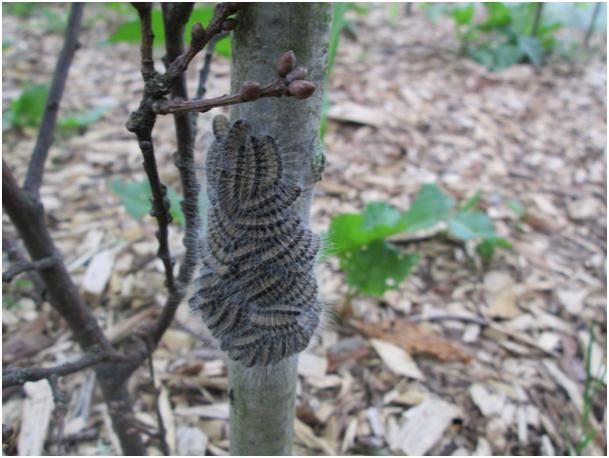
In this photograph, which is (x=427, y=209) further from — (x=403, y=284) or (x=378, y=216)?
(x=403, y=284)

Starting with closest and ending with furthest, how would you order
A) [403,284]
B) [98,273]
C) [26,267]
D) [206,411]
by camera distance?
[26,267] → [206,411] → [98,273] → [403,284]

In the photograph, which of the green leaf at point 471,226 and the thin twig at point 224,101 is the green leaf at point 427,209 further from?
the thin twig at point 224,101

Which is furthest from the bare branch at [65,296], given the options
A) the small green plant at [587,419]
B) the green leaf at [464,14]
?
the green leaf at [464,14]

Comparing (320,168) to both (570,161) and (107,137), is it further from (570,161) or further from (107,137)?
(570,161)

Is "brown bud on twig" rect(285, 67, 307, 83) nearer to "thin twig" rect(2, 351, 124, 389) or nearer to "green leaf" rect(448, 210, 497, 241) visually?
"thin twig" rect(2, 351, 124, 389)

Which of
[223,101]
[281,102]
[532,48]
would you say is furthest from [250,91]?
[532,48]

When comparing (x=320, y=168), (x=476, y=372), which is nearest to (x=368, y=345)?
(x=476, y=372)
